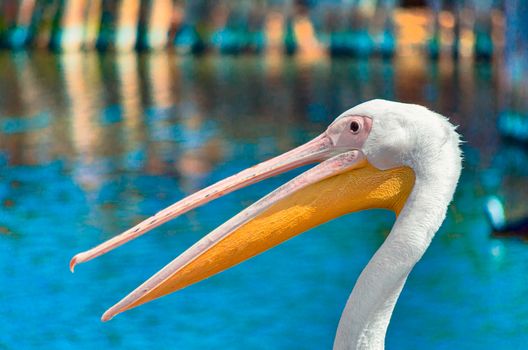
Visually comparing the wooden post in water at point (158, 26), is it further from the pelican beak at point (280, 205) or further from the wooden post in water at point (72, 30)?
the pelican beak at point (280, 205)

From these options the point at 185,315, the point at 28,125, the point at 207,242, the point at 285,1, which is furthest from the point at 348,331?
the point at 285,1

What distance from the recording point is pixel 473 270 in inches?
249

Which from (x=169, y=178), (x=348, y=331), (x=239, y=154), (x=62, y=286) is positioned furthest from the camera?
(x=239, y=154)

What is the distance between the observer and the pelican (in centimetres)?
280

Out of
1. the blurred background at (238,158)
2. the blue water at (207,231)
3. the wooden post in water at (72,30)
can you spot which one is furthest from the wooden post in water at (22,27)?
the blue water at (207,231)

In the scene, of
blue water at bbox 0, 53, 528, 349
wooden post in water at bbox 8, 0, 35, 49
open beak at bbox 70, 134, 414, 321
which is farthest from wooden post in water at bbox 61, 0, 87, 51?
open beak at bbox 70, 134, 414, 321

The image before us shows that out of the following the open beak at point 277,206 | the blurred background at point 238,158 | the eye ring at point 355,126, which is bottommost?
the blurred background at point 238,158

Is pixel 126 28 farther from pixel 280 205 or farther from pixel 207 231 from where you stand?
pixel 280 205

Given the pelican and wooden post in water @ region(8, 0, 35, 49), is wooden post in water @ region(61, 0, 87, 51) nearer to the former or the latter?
wooden post in water @ region(8, 0, 35, 49)

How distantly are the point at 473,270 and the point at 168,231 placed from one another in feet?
7.27

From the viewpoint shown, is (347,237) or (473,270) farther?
(347,237)

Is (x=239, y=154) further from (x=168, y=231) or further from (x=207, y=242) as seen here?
(x=207, y=242)

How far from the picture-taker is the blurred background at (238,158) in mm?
5586

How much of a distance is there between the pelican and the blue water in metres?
2.41
